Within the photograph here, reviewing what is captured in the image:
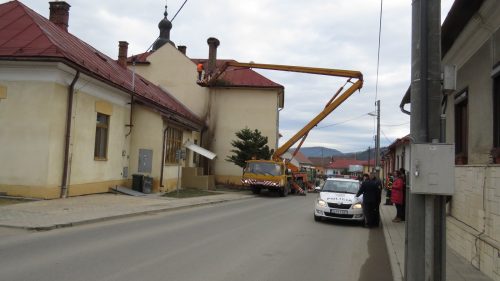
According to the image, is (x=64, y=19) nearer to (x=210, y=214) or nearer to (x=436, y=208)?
(x=210, y=214)

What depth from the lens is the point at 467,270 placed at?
7324 mm

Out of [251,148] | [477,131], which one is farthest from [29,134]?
[251,148]

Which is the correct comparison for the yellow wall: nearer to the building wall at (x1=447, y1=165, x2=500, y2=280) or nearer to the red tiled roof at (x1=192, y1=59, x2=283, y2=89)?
the building wall at (x1=447, y1=165, x2=500, y2=280)

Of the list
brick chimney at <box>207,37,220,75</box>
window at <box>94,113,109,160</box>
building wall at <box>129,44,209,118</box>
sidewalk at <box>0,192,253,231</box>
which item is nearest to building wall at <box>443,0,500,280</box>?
sidewalk at <box>0,192,253,231</box>

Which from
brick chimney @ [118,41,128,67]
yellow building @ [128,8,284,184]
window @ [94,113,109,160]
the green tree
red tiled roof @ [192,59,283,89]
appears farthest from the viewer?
red tiled roof @ [192,59,283,89]

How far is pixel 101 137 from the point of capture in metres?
22.0

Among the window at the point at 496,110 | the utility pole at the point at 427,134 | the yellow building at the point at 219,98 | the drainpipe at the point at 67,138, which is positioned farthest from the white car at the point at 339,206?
the yellow building at the point at 219,98

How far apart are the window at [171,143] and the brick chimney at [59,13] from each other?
8.01 meters

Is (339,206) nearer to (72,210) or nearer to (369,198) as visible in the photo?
(369,198)

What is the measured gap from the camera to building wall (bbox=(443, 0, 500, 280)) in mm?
6828

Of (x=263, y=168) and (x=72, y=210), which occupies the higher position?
(x=263, y=168)

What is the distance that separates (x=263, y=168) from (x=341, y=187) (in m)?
14.3

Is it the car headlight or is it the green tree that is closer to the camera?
the car headlight

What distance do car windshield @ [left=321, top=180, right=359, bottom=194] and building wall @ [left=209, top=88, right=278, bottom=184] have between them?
2455 centimetres
